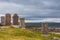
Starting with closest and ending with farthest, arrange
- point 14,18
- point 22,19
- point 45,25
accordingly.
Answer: point 45,25
point 22,19
point 14,18

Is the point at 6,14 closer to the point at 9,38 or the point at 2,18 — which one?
the point at 2,18

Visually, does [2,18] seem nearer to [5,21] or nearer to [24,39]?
[5,21]

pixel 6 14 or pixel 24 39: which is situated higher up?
pixel 6 14

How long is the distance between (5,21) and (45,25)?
6.23 metres

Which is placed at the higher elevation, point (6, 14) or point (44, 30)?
point (6, 14)

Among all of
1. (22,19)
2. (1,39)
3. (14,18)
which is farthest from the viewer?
(14,18)

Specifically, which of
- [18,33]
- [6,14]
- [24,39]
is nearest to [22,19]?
[6,14]

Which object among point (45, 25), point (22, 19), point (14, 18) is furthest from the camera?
point (14, 18)

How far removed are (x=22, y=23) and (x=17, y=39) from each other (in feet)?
38.8

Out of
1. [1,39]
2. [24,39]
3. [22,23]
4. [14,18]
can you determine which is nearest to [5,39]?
[1,39]

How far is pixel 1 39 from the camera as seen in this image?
586 inches

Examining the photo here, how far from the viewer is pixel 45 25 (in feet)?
81.0

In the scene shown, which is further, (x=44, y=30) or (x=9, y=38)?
(x=44, y=30)

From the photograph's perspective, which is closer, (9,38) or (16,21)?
(9,38)
